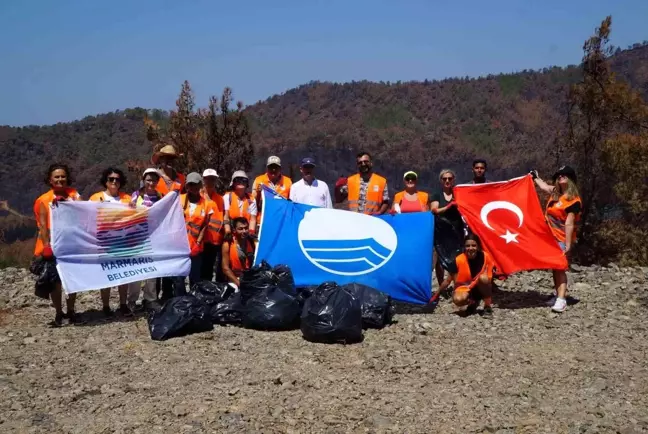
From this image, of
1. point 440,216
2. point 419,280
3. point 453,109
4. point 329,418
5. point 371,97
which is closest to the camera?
point 329,418

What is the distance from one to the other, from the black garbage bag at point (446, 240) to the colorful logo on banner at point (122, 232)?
3555 mm

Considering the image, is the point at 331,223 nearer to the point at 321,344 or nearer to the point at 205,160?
the point at 321,344

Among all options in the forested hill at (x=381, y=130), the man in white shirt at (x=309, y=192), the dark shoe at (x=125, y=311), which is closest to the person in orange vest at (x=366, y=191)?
the man in white shirt at (x=309, y=192)

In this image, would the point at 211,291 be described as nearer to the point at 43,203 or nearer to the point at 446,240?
the point at 43,203

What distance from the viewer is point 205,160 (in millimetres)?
14133

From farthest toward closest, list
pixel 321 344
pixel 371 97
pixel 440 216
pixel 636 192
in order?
pixel 371 97 → pixel 636 192 → pixel 440 216 → pixel 321 344

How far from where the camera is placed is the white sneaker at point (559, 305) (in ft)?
25.5

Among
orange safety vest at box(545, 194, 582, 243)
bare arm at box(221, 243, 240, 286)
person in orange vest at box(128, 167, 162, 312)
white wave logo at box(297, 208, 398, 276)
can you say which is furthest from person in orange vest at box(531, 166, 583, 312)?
person in orange vest at box(128, 167, 162, 312)

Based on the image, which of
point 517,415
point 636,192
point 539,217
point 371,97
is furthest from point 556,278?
point 371,97

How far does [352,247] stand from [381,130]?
70.8m

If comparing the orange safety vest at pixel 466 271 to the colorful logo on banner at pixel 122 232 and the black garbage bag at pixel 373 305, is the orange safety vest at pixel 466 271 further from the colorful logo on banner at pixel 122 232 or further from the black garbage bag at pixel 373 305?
the colorful logo on banner at pixel 122 232

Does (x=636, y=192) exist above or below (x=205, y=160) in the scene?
below

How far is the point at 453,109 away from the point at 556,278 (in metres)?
78.0

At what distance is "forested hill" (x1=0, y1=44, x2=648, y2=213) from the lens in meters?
61.7
